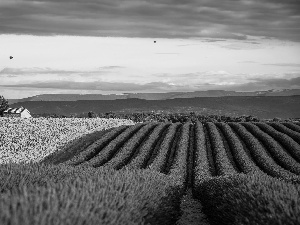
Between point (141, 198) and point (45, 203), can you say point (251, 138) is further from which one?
point (45, 203)

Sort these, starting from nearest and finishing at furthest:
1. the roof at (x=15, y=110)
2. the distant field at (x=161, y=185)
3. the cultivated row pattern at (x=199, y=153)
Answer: the distant field at (x=161, y=185), the cultivated row pattern at (x=199, y=153), the roof at (x=15, y=110)

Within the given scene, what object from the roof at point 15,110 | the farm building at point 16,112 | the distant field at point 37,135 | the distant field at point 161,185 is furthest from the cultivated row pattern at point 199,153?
the roof at point 15,110

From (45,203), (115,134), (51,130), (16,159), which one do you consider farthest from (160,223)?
(51,130)

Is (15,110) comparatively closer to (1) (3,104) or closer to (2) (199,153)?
(1) (3,104)

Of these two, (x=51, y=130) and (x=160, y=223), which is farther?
(x=51, y=130)

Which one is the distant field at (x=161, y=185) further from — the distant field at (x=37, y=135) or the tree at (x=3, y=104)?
the tree at (x=3, y=104)

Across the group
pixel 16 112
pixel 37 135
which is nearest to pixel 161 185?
pixel 37 135

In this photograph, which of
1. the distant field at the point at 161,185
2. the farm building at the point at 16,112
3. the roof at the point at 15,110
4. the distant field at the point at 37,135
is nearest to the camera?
the distant field at the point at 161,185

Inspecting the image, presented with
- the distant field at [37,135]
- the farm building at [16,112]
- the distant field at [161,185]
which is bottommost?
the farm building at [16,112]

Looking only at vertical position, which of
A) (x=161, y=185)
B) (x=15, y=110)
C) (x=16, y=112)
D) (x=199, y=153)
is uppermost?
(x=161, y=185)
